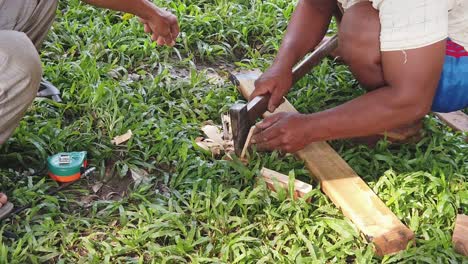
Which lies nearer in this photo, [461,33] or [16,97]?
[16,97]

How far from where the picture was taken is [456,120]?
3.68m

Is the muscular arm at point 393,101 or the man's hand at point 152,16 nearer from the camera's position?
the muscular arm at point 393,101

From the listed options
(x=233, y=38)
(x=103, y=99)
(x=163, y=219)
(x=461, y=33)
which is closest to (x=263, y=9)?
(x=233, y=38)

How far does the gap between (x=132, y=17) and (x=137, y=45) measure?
35 cm

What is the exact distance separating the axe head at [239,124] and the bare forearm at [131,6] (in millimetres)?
672

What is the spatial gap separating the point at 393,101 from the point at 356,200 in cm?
45

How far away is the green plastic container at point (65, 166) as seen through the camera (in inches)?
126

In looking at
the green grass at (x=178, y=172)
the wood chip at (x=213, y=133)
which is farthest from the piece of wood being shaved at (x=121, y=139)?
the wood chip at (x=213, y=133)

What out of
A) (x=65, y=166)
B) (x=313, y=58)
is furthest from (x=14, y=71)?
(x=313, y=58)

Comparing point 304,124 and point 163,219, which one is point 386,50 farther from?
point 163,219

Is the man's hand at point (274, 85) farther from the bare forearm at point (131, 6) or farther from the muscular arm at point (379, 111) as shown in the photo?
the bare forearm at point (131, 6)

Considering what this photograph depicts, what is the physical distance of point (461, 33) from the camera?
316 centimetres

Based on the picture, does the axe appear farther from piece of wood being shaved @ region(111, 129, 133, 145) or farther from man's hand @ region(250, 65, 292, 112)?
piece of wood being shaved @ region(111, 129, 133, 145)

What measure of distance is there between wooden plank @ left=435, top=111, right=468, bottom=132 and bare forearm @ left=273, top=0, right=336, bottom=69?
0.79 m
